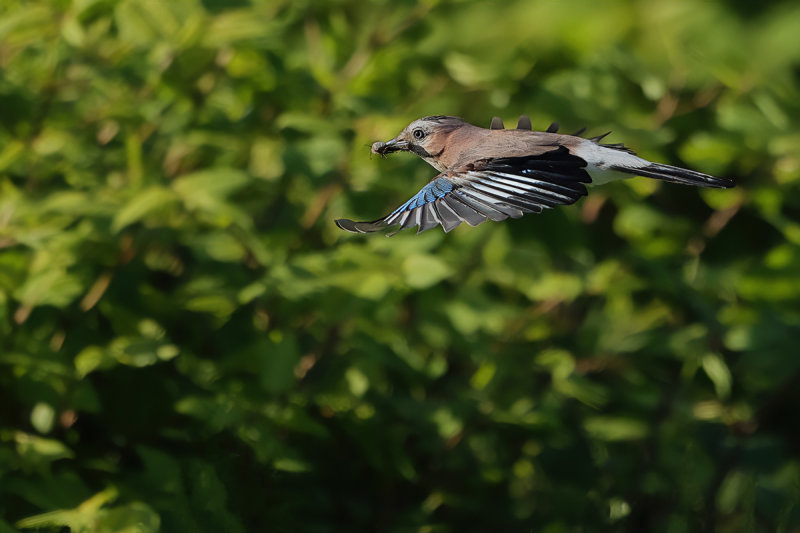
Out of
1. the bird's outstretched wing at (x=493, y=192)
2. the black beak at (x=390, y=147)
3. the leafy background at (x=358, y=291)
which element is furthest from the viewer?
the leafy background at (x=358, y=291)

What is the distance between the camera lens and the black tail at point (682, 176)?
0.85 meters

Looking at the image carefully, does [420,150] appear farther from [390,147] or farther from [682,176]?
[682,176]

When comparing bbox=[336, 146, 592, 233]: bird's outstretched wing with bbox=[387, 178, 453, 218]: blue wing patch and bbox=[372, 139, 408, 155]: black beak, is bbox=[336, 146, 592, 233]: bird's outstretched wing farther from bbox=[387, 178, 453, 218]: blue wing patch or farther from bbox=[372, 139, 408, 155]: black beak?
bbox=[372, 139, 408, 155]: black beak

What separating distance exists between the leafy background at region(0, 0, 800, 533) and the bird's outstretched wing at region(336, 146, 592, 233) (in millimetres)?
710

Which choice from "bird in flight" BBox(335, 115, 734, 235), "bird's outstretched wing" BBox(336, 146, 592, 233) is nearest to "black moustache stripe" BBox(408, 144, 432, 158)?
"bird in flight" BBox(335, 115, 734, 235)

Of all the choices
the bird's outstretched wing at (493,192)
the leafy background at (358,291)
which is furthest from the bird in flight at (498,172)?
the leafy background at (358,291)

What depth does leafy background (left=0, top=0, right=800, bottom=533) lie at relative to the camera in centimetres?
169

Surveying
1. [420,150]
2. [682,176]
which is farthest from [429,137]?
[682,176]

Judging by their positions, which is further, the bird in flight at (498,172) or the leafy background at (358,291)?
the leafy background at (358,291)

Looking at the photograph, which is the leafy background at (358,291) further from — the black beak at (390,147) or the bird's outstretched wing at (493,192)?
the bird's outstretched wing at (493,192)

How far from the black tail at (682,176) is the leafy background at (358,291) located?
75 cm

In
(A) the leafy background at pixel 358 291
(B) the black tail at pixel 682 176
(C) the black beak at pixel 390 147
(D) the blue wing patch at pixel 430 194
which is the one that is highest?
(D) the blue wing patch at pixel 430 194

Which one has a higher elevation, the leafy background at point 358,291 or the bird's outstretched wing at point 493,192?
the bird's outstretched wing at point 493,192

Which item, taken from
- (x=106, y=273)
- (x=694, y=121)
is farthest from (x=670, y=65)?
(x=106, y=273)
